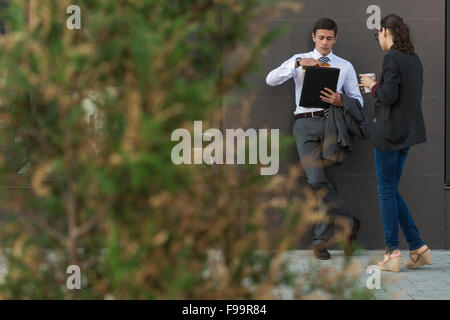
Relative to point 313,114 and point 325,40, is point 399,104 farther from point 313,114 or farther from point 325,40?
point 325,40

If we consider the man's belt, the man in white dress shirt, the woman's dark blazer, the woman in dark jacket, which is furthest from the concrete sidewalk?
the man's belt

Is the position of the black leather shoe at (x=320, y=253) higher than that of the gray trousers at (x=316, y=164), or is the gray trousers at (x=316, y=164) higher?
the gray trousers at (x=316, y=164)

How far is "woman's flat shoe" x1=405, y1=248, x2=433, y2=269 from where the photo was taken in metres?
6.80

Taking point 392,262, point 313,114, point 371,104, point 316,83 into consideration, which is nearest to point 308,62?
point 316,83

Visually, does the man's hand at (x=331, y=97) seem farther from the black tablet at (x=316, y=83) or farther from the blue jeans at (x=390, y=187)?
the blue jeans at (x=390, y=187)

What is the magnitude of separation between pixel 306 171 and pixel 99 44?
5356 millimetres

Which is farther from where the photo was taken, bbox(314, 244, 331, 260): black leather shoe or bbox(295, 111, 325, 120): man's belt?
bbox(295, 111, 325, 120): man's belt

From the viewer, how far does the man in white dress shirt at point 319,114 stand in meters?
7.48

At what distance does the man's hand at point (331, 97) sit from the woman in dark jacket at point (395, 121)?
0.68 metres

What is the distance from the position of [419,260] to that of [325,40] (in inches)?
92.4

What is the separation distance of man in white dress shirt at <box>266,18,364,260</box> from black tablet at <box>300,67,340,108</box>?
0.21 feet

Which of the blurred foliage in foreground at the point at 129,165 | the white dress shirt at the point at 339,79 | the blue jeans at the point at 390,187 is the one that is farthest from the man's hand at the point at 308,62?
the blurred foliage in foreground at the point at 129,165

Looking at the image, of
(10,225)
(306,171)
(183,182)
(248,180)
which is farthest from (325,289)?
(306,171)

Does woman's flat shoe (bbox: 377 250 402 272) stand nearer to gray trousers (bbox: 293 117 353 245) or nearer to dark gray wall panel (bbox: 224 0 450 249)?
gray trousers (bbox: 293 117 353 245)
